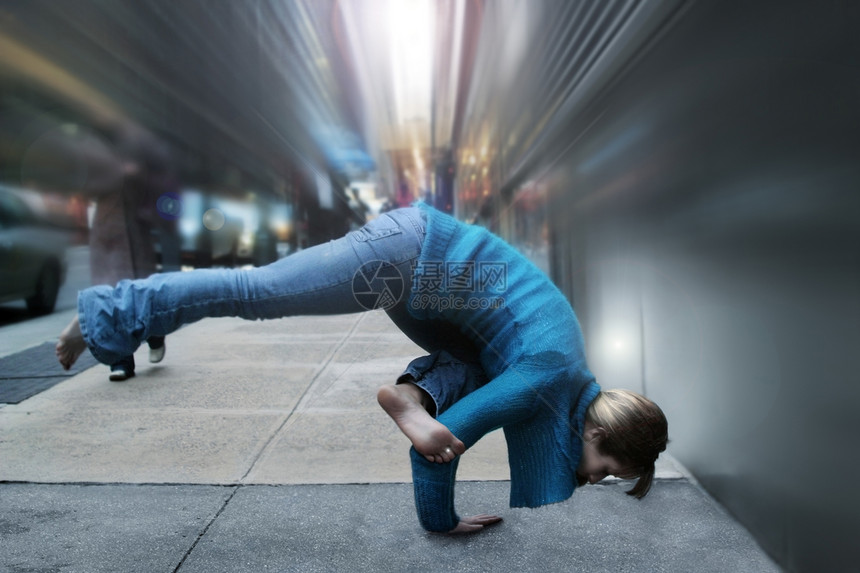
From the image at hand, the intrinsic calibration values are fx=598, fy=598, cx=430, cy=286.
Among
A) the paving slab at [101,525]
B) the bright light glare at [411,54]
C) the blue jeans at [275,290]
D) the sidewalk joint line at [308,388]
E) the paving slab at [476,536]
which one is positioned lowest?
the paving slab at [476,536]

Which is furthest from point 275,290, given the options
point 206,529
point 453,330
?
point 206,529

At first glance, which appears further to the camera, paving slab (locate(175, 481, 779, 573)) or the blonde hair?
paving slab (locate(175, 481, 779, 573))

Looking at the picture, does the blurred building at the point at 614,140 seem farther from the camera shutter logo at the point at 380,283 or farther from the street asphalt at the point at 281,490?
the camera shutter logo at the point at 380,283

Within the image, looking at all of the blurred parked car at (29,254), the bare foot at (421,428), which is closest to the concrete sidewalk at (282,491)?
the blurred parked car at (29,254)

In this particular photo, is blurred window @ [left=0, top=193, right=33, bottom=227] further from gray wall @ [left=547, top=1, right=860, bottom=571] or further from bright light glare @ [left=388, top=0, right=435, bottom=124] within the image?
gray wall @ [left=547, top=1, right=860, bottom=571]

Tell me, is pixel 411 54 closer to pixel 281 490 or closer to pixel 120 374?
pixel 281 490

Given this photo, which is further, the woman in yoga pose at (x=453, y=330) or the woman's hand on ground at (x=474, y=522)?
the woman's hand on ground at (x=474, y=522)

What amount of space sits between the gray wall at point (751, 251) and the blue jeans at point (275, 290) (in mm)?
937

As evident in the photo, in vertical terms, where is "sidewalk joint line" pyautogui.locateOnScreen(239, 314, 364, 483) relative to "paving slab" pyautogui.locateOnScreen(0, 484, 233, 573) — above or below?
above

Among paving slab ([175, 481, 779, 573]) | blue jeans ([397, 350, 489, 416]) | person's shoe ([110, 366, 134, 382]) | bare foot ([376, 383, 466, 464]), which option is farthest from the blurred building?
person's shoe ([110, 366, 134, 382])

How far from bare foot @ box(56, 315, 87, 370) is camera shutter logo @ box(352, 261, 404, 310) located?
616mm

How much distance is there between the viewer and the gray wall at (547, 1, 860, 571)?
134cm

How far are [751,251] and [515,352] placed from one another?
0.87 metres

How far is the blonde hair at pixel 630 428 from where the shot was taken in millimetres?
1231
